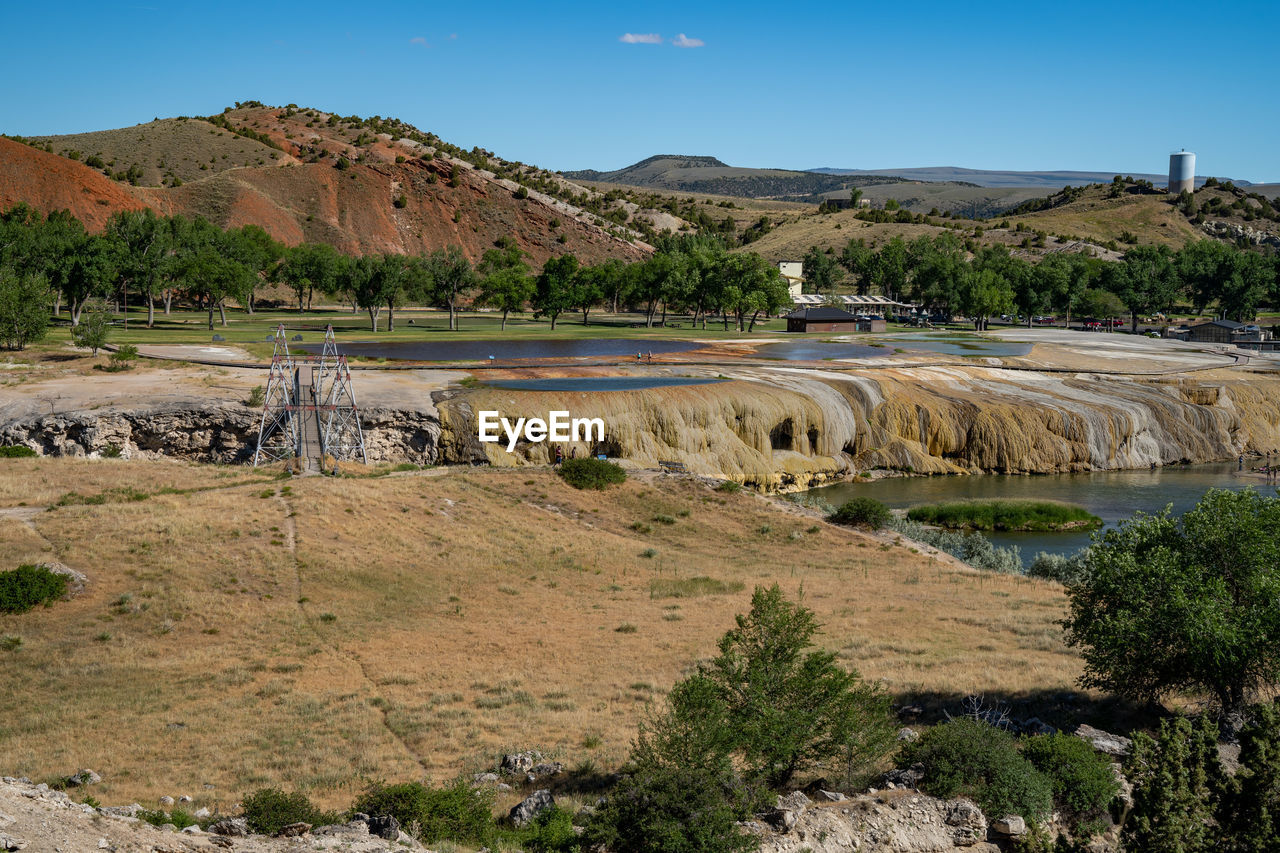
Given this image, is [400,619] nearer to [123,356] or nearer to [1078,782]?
[1078,782]

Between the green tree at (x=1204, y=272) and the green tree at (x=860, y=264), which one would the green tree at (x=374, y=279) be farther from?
the green tree at (x=1204, y=272)

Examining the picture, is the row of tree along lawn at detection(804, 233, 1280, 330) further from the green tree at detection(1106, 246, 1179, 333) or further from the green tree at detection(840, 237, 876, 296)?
the green tree at detection(840, 237, 876, 296)

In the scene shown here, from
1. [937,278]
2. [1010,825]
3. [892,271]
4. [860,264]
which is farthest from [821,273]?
[1010,825]

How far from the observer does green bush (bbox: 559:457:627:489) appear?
5288 centimetres

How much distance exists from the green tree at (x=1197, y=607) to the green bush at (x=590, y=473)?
102 ft

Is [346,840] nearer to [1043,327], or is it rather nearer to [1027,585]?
[1027,585]

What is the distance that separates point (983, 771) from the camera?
1953 cm

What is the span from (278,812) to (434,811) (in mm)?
2574

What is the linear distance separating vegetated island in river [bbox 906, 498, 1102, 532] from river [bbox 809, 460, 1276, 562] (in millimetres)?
986

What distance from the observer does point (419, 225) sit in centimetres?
17875

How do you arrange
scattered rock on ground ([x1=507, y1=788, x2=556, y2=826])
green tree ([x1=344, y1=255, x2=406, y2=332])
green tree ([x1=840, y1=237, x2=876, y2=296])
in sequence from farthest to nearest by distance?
green tree ([x1=840, y1=237, x2=876, y2=296])
green tree ([x1=344, y1=255, x2=406, y2=332])
scattered rock on ground ([x1=507, y1=788, x2=556, y2=826])

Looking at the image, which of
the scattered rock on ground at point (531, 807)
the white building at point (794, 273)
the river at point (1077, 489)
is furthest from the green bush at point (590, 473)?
the white building at point (794, 273)

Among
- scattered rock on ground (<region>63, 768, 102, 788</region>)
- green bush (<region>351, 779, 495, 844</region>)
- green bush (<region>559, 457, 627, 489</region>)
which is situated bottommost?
scattered rock on ground (<region>63, 768, 102, 788</region>)

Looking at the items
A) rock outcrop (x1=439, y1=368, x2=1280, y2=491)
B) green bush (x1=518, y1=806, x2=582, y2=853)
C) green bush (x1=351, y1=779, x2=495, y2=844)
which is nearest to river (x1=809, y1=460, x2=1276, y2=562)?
rock outcrop (x1=439, y1=368, x2=1280, y2=491)
